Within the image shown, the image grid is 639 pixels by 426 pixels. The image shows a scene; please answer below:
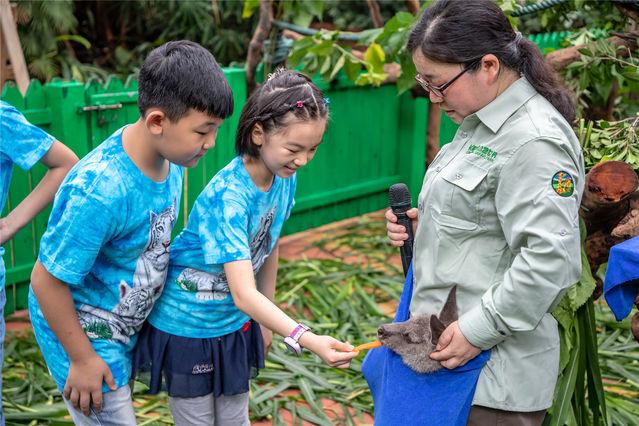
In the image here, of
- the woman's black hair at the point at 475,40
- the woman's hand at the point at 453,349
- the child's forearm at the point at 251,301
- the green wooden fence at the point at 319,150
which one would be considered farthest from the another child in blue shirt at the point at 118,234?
the green wooden fence at the point at 319,150

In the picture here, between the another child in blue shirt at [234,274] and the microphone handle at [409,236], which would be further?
the microphone handle at [409,236]

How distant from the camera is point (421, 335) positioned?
7.25 feet

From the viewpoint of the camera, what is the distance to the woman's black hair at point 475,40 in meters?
2.05

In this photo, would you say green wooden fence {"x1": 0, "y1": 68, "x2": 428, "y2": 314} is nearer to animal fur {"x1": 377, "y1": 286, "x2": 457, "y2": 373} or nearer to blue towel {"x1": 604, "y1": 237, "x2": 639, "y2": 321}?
animal fur {"x1": 377, "y1": 286, "x2": 457, "y2": 373}

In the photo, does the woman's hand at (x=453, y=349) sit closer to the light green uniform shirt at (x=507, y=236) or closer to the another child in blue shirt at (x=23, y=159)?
the light green uniform shirt at (x=507, y=236)

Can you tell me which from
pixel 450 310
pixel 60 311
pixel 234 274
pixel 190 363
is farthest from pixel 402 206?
pixel 60 311

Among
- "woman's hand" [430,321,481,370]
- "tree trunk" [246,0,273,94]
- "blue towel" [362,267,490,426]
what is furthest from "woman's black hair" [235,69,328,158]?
"tree trunk" [246,0,273,94]

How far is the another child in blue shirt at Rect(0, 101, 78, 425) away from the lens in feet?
8.42

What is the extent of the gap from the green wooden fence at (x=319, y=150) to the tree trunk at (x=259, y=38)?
0.08 metres

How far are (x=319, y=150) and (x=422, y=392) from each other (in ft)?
14.4

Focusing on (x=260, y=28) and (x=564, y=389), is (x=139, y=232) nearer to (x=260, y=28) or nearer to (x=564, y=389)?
(x=564, y=389)

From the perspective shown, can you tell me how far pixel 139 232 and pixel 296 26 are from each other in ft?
12.9

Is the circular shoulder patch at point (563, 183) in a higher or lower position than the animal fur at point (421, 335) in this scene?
higher

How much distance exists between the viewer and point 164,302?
2.53 metres
